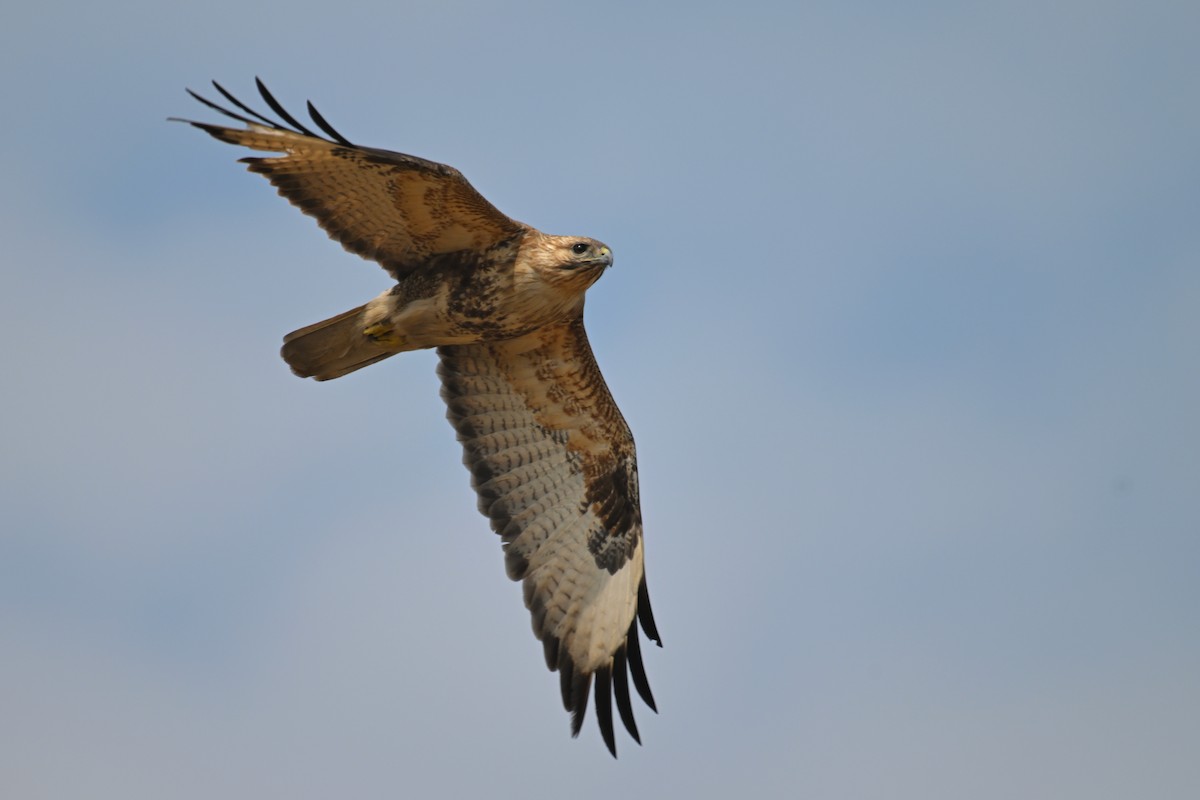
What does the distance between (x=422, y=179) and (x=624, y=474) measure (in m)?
3.09

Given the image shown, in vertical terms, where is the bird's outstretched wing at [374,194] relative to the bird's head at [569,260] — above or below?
above

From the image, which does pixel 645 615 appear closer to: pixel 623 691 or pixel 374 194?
pixel 623 691

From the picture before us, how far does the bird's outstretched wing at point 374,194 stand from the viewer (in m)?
9.75

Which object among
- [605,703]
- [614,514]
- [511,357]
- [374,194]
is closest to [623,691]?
[605,703]

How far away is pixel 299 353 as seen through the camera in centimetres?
1062

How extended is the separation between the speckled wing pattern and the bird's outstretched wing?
1027 mm

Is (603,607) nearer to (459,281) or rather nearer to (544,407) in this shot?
(544,407)

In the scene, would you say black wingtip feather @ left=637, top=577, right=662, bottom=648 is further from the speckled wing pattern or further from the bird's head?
the bird's head

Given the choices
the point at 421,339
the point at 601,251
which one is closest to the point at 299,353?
the point at 421,339

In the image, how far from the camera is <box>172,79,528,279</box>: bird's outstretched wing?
975 cm

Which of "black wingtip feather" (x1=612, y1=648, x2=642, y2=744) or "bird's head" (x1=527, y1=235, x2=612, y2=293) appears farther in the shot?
"black wingtip feather" (x1=612, y1=648, x2=642, y2=744)

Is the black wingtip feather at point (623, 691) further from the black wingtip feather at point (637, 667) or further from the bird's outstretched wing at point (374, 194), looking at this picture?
the bird's outstretched wing at point (374, 194)

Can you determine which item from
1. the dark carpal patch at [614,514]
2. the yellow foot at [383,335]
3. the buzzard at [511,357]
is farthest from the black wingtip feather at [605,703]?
the yellow foot at [383,335]

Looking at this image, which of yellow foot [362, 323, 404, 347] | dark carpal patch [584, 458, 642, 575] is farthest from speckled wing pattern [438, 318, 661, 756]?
yellow foot [362, 323, 404, 347]
